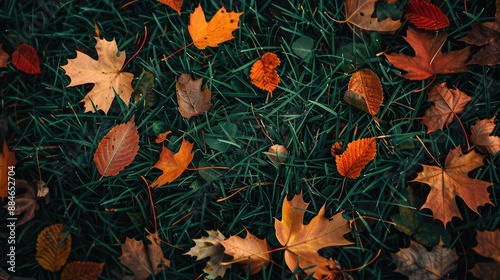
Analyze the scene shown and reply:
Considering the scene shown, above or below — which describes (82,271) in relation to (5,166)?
below

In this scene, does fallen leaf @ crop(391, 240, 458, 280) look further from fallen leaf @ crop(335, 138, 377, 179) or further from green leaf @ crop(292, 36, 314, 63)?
green leaf @ crop(292, 36, 314, 63)

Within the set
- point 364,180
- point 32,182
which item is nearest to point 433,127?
point 364,180

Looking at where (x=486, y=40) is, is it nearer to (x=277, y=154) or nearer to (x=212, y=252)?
(x=277, y=154)

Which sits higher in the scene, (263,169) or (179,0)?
(179,0)

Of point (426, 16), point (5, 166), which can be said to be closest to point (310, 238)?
point (426, 16)

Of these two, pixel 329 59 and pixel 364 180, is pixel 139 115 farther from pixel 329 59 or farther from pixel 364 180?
pixel 364 180
